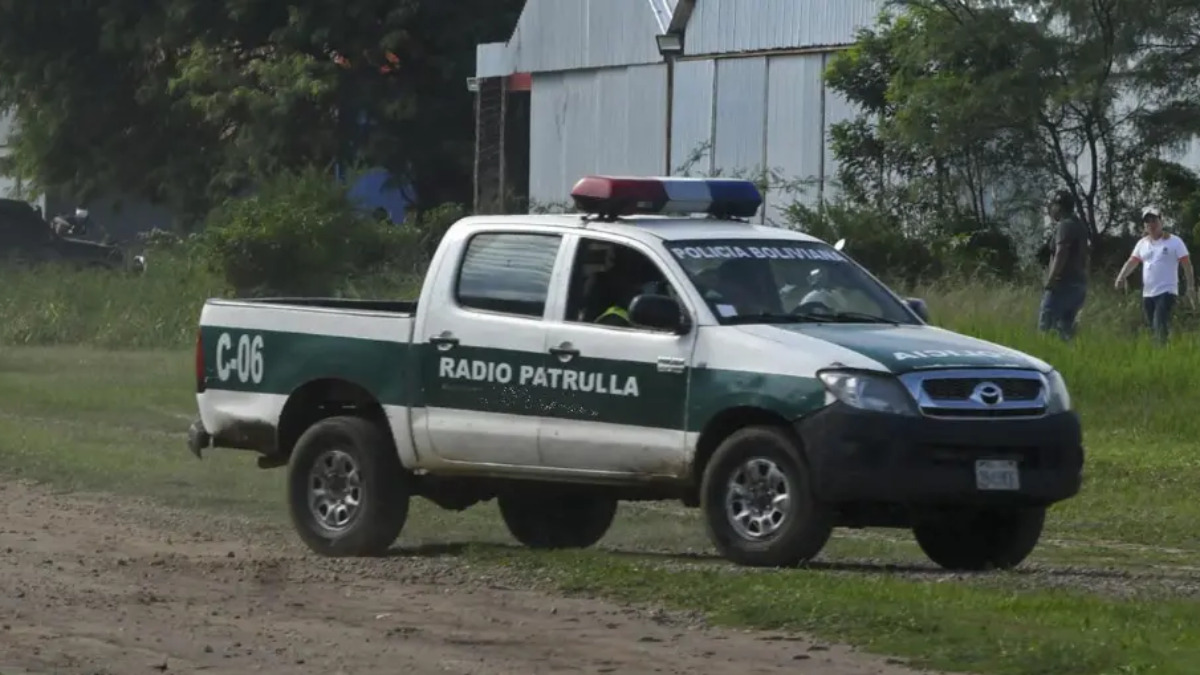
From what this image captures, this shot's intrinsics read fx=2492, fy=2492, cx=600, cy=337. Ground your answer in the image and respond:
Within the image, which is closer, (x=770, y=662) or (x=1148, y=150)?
(x=770, y=662)

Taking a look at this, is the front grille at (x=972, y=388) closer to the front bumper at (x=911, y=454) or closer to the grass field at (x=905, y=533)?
the front bumper at (x=911, y=454)

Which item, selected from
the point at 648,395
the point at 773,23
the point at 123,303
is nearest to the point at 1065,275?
the point at 648,395

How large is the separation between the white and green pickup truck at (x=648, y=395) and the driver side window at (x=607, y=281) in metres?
0.01

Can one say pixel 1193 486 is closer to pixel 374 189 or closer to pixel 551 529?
pixel 551 529

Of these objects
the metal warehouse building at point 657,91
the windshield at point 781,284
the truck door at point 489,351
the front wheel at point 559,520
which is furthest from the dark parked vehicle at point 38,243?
the windshield at point 781,284

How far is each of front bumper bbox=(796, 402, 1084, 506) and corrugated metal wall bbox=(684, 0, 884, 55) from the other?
21768 millimetres

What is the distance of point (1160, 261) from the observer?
76.5 ft

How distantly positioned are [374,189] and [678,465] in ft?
138

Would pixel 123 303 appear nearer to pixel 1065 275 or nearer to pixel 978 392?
pixel 1065 275

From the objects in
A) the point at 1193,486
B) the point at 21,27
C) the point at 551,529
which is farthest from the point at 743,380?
the point at 21,27

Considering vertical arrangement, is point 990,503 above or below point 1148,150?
below

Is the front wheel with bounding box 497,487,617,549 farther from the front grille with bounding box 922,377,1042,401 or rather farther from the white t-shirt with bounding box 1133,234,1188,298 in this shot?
the white t-shirt with bounding box 1133,234,1188,298

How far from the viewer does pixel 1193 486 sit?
16625 mm

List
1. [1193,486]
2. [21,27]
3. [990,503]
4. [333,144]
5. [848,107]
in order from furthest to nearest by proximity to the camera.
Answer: [21,27] < [333,144] < [848,107] < [1193,486] < [990,503]
